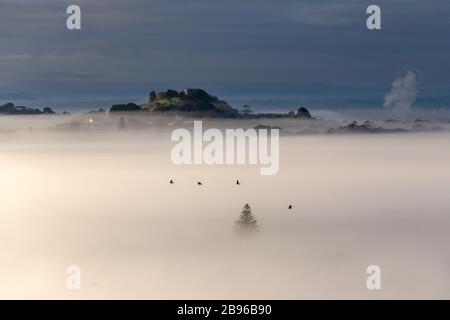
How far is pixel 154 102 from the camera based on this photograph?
35.7 metres

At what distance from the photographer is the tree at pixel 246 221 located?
3372 centimetres

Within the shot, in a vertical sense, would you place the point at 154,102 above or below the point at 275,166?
above

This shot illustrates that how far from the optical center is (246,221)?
3388 centimetres

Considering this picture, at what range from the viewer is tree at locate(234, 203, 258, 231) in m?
33.7

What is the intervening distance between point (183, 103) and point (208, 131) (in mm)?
2025

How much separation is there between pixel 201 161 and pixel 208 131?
1.18 metres

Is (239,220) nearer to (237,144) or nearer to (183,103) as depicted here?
(237,144)
